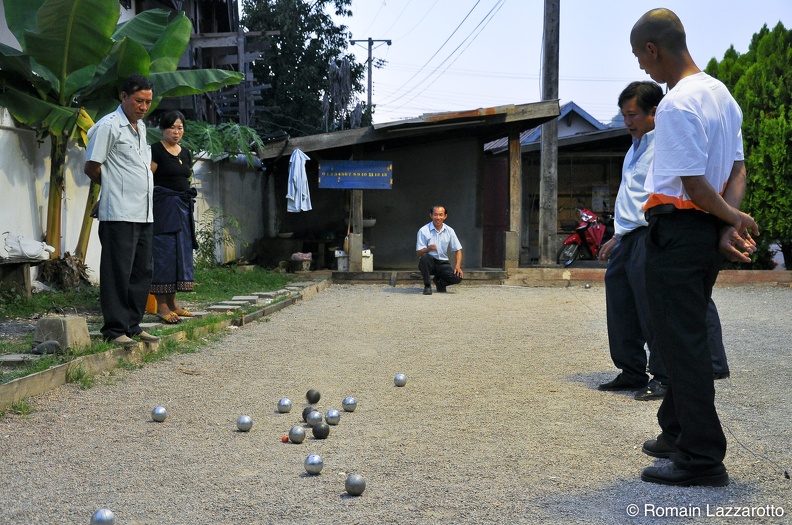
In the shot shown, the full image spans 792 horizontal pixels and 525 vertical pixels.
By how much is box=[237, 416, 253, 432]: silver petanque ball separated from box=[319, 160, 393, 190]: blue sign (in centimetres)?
1241

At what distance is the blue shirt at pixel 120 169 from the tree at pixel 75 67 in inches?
135

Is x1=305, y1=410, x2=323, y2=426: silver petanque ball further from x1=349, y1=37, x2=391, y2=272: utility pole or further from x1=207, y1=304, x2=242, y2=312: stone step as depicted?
x1=349, y1=37, x2=391, y2=272: utility pole

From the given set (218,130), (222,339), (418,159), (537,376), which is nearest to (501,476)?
(537,376)

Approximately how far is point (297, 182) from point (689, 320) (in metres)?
13.6

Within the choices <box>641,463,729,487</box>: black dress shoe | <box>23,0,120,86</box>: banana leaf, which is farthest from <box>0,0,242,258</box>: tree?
<box>641,463,729,487</box>: black dress shoe

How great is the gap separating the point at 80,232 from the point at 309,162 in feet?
27.8

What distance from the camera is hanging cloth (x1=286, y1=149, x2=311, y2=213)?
16.5m

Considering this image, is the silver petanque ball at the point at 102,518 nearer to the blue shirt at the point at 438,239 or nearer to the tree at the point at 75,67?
the tree at the point at 75,67

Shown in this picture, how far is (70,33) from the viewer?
9641mm

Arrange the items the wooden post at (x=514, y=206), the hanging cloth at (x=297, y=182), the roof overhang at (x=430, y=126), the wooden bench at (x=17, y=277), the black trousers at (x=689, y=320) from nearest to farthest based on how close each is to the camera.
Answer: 1. the black trousers at (x=689, y=320)
2. the wooden bench at (x=17, y=277)
3. the roof overhang at (x=430, y=126)
4. the wooden post at (x=514, y=206)
5. the hanging cloth at (x=297, y=182)

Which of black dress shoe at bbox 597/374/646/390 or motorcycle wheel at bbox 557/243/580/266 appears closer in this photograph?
black dress shoe at bbox 597/374/646/390

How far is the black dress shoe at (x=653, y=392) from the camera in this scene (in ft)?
17.8

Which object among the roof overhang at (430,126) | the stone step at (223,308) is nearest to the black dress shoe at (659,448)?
the stone step at (223,308)

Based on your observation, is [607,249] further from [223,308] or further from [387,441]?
[223,308]
